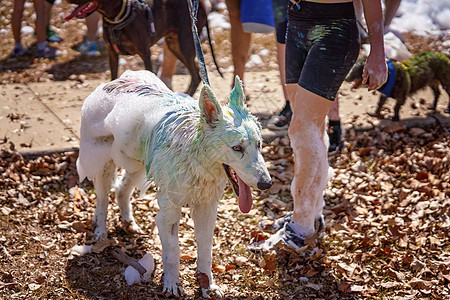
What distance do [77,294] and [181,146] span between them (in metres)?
1.28

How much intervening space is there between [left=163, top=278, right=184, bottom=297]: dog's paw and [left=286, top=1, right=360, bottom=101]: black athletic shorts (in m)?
1.54

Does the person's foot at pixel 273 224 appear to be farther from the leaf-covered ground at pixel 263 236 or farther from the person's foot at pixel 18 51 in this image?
the person's foot at pixel 18 51

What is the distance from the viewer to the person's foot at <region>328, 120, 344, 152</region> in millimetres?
5410

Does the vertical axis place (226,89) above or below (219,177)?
below

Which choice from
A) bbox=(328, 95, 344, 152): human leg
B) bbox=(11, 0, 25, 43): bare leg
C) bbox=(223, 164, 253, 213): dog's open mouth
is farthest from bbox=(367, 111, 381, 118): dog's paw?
bbox=(11, 0, 25, 43): bare leg

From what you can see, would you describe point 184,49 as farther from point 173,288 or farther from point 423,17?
point 423,17

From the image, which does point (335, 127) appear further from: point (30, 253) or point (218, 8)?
point (218, 8)

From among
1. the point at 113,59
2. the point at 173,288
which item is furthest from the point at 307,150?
the point at 113,59

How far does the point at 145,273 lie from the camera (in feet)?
11.6

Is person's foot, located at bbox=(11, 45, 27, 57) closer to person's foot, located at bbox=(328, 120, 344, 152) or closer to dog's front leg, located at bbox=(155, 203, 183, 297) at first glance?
person's foot, located at bbox=(328, 120, 344, 152)

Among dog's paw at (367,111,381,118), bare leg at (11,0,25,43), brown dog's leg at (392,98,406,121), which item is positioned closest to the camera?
brown dog's leg at (392,98,406,121)

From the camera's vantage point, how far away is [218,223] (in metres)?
4.28

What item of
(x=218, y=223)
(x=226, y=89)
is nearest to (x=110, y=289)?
(x=218, y=223)

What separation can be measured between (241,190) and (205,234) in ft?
1.91
